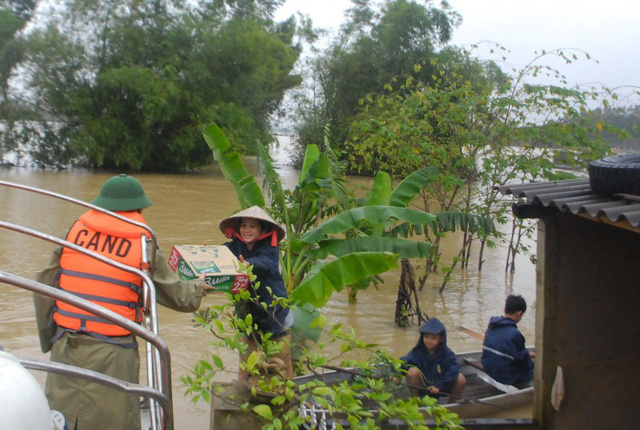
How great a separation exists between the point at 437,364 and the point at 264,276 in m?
2.02

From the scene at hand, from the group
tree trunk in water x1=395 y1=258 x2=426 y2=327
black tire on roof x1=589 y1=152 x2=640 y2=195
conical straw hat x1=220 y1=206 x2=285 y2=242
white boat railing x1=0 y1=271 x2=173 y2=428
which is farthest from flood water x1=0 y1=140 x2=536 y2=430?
black tire on roof x1=589 y1=152 x2=640 y2=195

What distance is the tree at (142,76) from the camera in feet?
85.9

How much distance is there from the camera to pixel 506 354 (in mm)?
5930

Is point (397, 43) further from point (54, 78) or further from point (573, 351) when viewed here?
point (573, 351)

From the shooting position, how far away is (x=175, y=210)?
61.4 ft

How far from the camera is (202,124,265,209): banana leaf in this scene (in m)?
7.60

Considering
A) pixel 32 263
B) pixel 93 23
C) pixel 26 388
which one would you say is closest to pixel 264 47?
pixel 93 23

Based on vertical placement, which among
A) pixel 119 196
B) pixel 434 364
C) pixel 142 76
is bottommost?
pixel 434 364

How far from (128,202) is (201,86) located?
25.0 m

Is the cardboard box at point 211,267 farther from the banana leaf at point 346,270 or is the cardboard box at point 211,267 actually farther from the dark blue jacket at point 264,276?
the banana leaf at point 346,270

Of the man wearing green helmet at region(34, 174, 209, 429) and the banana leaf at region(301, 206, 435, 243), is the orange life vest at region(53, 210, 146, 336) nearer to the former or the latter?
the man wearing green helmet at region(34, 174, 209, 429)

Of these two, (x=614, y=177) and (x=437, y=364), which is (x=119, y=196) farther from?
(x=437, y=364)

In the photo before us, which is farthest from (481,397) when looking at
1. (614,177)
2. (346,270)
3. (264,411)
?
(264,411)

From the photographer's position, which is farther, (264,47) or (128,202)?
(264,47)
